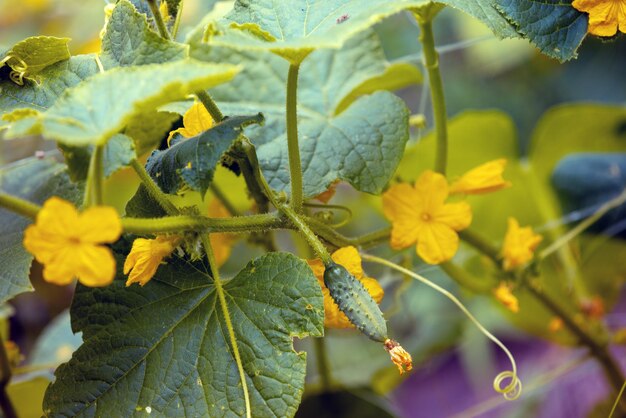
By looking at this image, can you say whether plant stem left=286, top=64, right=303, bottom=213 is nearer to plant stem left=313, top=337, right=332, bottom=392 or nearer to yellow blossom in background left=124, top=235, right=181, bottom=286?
yellow blossom in background left=124, top=235, right=181, bottom=286

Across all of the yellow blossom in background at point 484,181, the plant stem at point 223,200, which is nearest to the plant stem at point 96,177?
the plant stem at point 223,200

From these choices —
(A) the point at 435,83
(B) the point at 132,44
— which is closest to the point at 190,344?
(B) the point at 132,44

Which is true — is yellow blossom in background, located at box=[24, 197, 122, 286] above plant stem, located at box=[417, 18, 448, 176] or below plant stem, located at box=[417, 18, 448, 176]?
above

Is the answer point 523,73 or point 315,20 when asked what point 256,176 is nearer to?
point 315,20

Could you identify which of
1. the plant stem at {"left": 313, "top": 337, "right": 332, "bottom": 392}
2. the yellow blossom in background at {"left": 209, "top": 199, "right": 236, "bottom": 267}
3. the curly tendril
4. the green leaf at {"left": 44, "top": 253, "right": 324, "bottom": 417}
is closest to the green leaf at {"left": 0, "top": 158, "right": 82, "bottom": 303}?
the green leaf at {"left": 44, "top": 253, "right": 324, "bottom": 417}

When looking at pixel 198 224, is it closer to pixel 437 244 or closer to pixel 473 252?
pixel 437 244

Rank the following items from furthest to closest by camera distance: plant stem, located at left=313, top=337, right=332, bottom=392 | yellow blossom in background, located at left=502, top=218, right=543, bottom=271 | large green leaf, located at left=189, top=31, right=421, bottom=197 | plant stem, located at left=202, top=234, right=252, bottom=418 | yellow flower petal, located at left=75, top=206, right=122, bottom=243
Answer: plant stem, located at left=313, top=337, right=332, bottom=392 < yellow blossom in background, located at left=502, top=218, right=543, bottom=271 < large green leaf, located at left=189, top=31, right=421, bottom=197 < plant stem, located at left=202, top=234, right=252, bottom=418 < yellow flower petal, located at left=75, top=206, right=122, bottom=243
